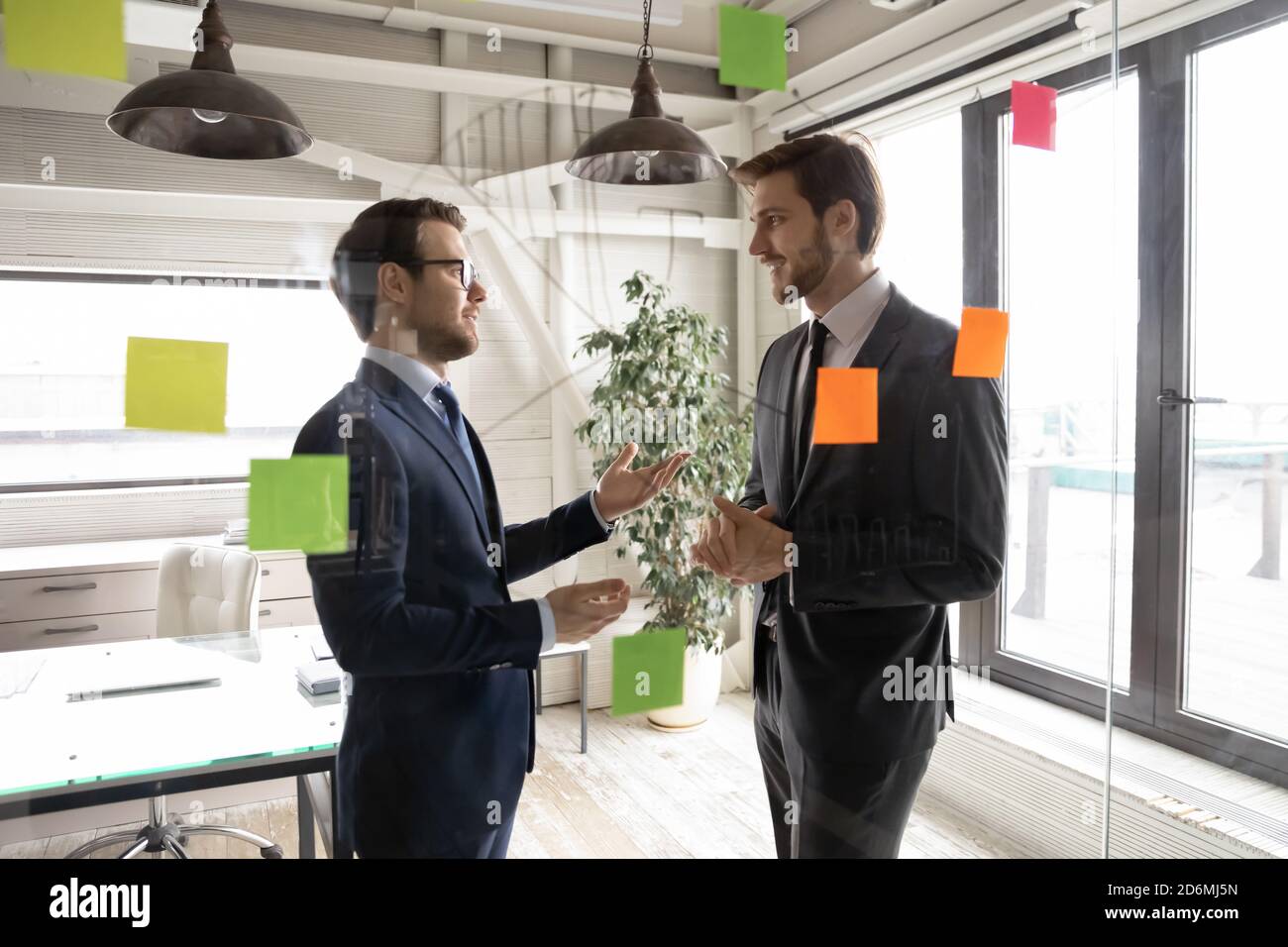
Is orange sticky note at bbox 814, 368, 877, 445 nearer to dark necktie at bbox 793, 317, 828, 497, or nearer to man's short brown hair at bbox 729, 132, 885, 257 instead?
dark necktie at bbox 793, 317, 828, 497

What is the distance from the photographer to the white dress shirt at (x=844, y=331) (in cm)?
89

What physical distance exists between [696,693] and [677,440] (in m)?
0.28

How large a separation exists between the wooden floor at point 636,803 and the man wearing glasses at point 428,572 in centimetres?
4

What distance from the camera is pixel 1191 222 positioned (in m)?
1.07

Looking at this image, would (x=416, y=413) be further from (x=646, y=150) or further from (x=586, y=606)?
(x=646, y=150)

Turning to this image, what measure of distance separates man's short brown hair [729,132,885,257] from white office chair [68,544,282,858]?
616mm

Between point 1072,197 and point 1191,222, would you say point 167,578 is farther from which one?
point 1191,222

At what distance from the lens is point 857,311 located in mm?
905

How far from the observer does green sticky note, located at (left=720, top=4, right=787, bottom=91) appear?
34.0 inches

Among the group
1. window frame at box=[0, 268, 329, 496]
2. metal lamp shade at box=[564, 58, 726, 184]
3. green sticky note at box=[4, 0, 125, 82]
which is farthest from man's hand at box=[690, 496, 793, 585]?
green sticky note at box=[4, 0, 125, 82]

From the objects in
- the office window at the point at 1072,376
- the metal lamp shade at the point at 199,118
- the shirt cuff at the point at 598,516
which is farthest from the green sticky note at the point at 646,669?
the metal lamp shade at the point at 199,118

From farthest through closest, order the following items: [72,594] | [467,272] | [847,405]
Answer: [847,405], [467,272], [72,594]

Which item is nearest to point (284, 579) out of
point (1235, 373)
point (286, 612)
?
point (286, 612)
